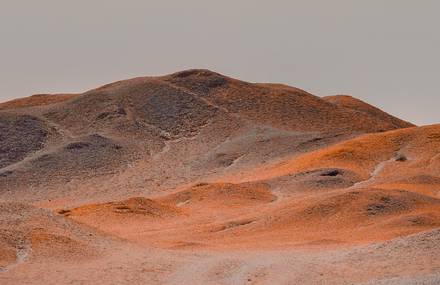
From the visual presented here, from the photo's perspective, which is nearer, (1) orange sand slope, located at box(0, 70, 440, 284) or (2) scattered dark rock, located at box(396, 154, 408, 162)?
(1) orange sand slope, located at box(0, 70, 440, 284)

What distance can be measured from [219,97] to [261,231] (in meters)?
63.8

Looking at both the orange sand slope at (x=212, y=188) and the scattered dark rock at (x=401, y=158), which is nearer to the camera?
the orange sand slope at (x=212, y=188)

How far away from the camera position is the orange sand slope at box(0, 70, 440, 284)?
116 feet

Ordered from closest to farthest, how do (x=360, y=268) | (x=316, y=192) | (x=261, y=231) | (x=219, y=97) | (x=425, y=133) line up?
(x=360, y=268), (x=261, y=231), (x=316, y=192), (x=425, y=133), (x=219, y=97)

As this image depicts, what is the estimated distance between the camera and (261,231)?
171 ft

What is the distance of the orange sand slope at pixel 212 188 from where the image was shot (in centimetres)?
3534

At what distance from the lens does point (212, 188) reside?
6812 cm

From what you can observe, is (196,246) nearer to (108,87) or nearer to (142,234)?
(142,234)

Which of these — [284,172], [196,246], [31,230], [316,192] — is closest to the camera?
[31,230]

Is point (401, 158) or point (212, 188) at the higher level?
point (401, 158)

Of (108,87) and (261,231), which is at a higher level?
(108,87)

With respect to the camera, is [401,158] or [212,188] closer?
[212,188]

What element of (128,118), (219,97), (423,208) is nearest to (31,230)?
(423,208)

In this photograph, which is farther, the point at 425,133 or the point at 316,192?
the point at 425,133
